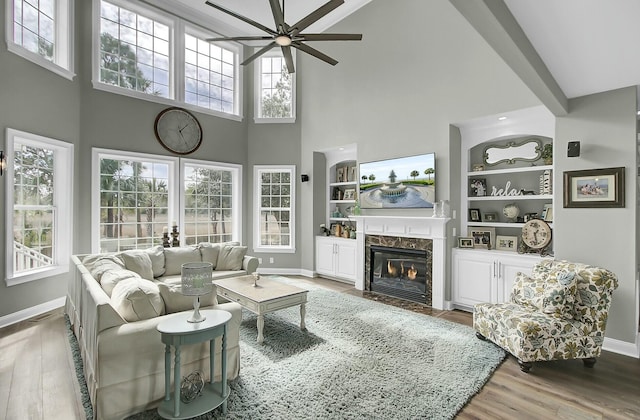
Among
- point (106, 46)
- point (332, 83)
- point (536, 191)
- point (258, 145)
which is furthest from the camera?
point (258, 145)

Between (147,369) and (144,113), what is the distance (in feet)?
15.8

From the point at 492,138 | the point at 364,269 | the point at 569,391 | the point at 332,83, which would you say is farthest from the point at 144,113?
the point at 569,391

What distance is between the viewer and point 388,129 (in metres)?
5.37

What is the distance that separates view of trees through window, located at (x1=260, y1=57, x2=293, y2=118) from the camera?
708cm

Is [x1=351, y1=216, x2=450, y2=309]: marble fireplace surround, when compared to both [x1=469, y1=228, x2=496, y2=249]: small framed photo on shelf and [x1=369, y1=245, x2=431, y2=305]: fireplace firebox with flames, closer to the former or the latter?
[x1=369, y1=245, x2=431, y2=305]: fireplace firebox with flames

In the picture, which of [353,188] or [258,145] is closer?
[353,188]

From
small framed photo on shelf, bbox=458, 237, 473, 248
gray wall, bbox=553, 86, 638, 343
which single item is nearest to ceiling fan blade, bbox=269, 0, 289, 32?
gray wall, bbox=553, 86, 638, 343

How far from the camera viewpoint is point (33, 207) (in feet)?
14.1

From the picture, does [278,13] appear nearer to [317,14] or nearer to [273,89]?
[317,14]

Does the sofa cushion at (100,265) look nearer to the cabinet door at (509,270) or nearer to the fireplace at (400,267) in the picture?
the fireplace at (400,267)

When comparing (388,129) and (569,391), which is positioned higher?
(388,129)

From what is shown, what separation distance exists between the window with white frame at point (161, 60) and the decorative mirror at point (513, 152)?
4.69 m

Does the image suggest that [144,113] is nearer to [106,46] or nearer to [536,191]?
[106,46]

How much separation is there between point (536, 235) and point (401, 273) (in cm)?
199
